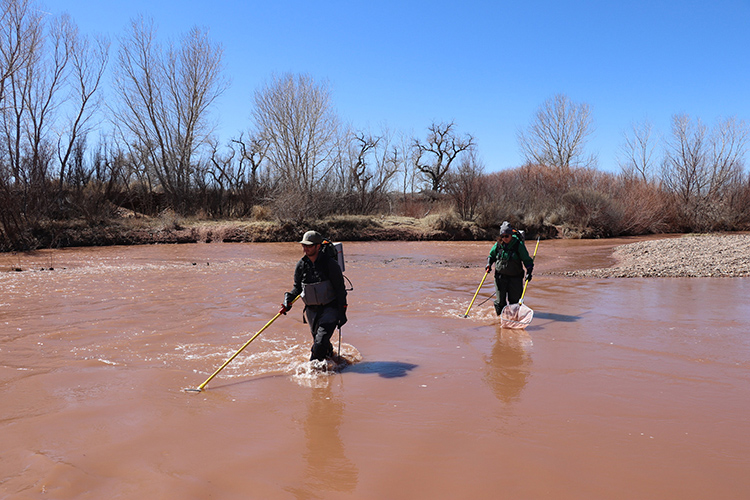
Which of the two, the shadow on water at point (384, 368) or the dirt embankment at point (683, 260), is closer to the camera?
the shadow on water at point (384, 368)

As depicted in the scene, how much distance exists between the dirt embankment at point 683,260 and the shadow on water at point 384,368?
31.4 ft

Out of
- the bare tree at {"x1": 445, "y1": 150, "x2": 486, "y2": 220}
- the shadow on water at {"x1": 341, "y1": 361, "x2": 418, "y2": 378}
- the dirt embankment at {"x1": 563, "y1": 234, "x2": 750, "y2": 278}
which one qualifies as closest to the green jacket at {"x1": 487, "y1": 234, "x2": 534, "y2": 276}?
the shadow on water at {"x1": 341, "y1": 361, "x2": 418, "y2": 378}

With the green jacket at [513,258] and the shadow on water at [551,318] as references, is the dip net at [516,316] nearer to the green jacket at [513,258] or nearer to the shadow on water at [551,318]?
the shadow on water at [551,318]

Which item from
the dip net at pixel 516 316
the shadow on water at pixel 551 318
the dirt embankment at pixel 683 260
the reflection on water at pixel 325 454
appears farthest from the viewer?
the dirt embankment at pixel 683 260

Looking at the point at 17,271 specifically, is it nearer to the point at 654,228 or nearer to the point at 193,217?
the point at 193,217

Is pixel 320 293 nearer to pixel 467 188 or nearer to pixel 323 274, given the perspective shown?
pixel 323 274

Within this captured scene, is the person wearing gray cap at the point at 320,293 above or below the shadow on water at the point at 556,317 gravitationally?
above

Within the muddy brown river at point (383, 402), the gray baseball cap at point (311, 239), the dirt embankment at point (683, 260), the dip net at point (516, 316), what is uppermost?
the gray baseball cap at point (311, 239)

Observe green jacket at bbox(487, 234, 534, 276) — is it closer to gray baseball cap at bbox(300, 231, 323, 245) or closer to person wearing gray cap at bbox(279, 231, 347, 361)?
person wearing gray cap at bbox(279, 231, 347, 361)

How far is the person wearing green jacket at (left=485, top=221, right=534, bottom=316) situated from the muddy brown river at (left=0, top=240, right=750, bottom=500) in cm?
58

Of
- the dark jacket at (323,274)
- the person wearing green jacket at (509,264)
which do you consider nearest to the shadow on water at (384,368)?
the dark jacket at (323,274)

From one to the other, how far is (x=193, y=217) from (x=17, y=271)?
46.5 ft

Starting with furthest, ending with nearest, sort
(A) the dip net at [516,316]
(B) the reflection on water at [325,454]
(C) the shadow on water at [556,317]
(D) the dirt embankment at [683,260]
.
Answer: (D) the dirt embankment at [683,260] < (C) the shadow on water at [556,317] < (A) the dip net at [516,316] < (B) the reflection on water at [325,454]

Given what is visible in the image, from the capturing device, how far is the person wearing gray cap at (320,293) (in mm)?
5770
